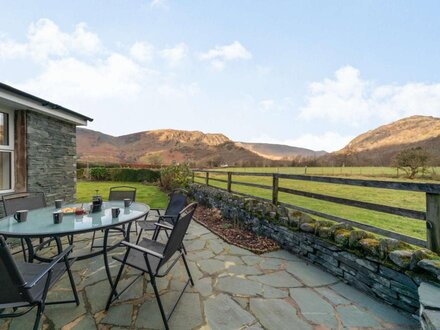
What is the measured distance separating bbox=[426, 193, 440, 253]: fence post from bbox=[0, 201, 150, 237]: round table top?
2.99m

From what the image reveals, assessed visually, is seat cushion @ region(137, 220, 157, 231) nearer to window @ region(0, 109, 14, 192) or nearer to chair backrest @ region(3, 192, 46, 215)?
chair backrest @ region(3, 192, 46, 215)

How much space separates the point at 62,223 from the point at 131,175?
14.3 meters

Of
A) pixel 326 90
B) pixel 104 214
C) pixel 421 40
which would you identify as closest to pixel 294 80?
pixel 326 90

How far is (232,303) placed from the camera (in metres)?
2.05

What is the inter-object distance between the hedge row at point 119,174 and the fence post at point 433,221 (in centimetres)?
1473

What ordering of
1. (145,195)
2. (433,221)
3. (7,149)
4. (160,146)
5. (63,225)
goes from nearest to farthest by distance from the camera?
(433,221), (63,225), (7,149), (145,195), (160,146)

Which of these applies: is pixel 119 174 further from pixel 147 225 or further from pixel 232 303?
pixel 232 303

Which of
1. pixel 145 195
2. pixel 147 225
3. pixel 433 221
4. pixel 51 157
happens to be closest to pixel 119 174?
pixel 145 195

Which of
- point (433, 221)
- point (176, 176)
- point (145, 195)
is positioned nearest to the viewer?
point (433, 221)

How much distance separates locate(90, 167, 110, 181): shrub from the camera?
15.7 meters

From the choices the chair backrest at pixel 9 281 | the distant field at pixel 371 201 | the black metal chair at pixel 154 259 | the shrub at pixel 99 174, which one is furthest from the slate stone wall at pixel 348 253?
the shrub at pixel 99 174

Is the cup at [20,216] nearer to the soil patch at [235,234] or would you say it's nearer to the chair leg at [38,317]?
the chair leg at [38,317]

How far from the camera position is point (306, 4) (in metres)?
5.57

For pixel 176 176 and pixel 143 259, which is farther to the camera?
pixel 176 176
